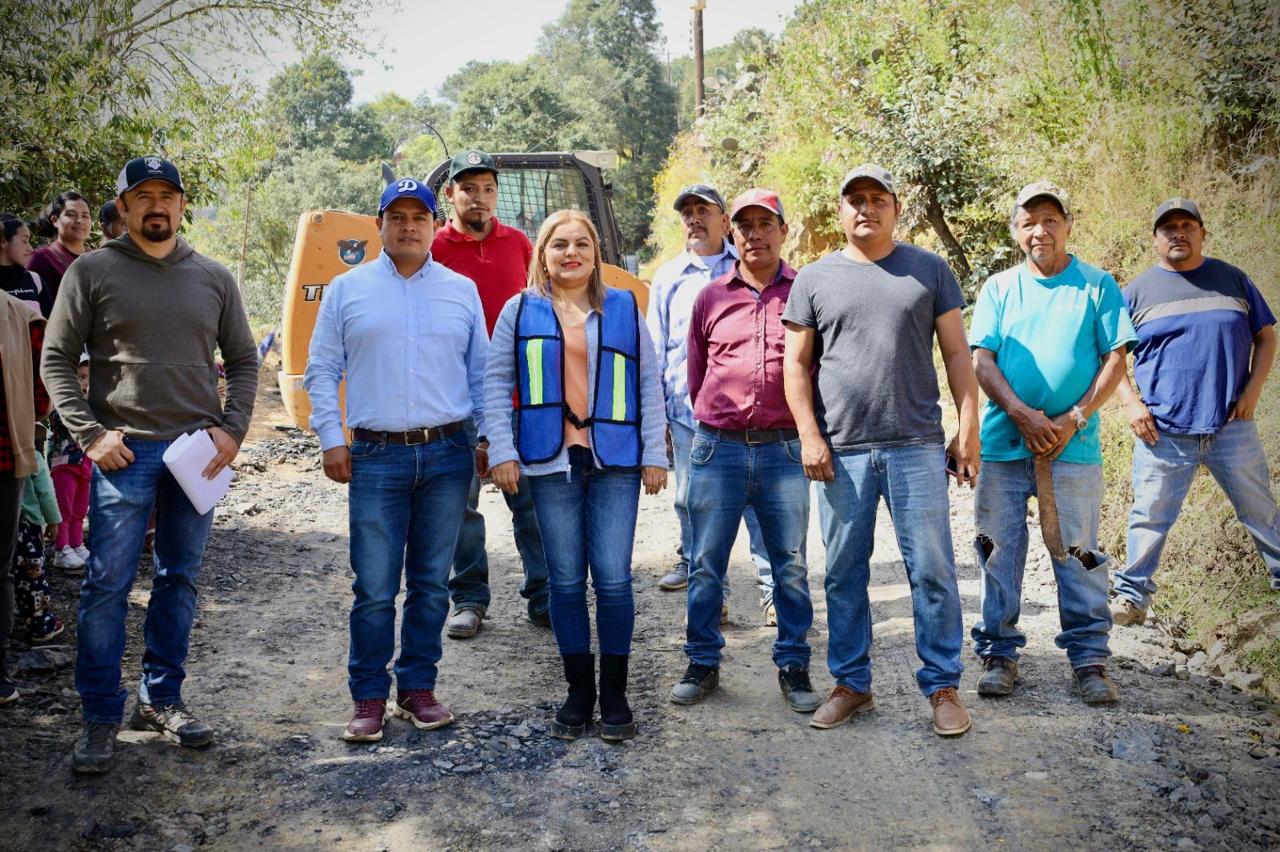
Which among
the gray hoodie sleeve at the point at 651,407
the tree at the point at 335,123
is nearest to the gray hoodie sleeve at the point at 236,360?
the gray hoodie sleeve at the point at 651,407

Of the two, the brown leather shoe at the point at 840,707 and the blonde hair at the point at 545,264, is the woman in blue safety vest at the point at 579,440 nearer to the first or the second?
the blonde hair at the point at 545,264

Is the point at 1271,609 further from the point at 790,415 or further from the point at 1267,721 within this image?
the point at 790,415

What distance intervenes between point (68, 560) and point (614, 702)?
3755 mm

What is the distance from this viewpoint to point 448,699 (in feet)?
14.8

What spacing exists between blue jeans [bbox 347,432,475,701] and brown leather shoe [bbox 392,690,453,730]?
1.4 inches

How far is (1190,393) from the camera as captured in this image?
5180mm

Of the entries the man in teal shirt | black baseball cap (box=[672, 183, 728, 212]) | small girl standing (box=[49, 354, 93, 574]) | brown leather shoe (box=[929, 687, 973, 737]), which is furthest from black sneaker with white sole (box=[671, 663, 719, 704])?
small girl standing (box=[49, 354, 93, 574])

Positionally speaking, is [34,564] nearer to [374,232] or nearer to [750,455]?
[750,455]

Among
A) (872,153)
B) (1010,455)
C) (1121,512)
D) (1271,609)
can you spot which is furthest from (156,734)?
(872,153)

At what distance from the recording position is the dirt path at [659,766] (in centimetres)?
332

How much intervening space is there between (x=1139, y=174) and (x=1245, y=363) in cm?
400

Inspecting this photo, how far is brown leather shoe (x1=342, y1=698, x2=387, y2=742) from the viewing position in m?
4.01

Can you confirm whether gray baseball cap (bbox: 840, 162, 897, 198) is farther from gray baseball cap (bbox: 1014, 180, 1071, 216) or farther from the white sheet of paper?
the white sheet of paper

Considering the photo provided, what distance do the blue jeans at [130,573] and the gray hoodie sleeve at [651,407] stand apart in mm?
1749
